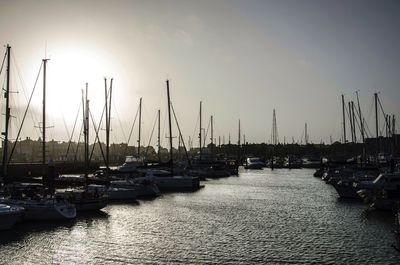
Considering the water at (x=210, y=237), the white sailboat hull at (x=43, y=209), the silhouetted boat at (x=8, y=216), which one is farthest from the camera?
the white sailboat hull at (x=43, y=209)

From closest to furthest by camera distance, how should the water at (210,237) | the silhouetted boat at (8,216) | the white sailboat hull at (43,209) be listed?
the water at (210,237)
the silhouetted boat at (8,216)
the white sailboat hull at (43,209)

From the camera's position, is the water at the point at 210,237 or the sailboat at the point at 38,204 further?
the sailboat at the point at 38,204

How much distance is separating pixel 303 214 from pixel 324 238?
1189cm

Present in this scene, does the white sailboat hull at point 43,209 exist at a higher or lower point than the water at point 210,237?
higher

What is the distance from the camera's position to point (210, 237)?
31.1 m

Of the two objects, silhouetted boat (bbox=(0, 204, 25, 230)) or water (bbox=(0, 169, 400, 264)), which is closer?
water (bbox=(0, 169, 400, 264))

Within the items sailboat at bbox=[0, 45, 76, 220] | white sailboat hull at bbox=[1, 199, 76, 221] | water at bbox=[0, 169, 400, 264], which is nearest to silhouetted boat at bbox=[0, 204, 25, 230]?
water at bbox=[0, 169, 400, 264]

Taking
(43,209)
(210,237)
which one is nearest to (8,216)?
(43,209)

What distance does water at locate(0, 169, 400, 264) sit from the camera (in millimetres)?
25547

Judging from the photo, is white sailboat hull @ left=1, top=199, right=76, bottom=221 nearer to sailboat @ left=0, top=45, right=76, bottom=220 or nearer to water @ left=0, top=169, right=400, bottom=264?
sailboat @ left=0, top=45, right=76, bottom=220

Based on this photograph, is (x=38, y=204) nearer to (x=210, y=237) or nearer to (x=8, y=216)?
(x=8, y=216)

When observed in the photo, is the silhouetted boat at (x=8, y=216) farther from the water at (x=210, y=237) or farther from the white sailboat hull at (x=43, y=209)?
the white sailboat hull at (x=43, y=209)

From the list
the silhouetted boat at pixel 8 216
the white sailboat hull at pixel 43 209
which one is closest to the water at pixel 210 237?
the silhouetted boat at pixel 8 216

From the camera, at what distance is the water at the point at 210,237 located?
25547mm
